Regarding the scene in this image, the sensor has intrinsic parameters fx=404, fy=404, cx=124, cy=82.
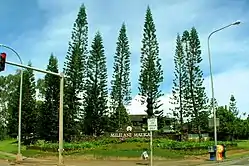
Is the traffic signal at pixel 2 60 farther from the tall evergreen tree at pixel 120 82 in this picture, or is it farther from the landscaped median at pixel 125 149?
the tall evergreen tree at pixel 120 82

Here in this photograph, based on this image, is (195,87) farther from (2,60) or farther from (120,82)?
(2,60)

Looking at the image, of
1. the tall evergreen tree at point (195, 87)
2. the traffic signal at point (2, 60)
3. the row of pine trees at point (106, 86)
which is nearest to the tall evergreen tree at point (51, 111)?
the row of pine trees at point (106, 86)

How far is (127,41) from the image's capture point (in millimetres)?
61469

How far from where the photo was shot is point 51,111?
2244 inches

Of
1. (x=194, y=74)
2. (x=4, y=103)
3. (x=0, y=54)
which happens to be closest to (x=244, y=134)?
(x=194, y=74)

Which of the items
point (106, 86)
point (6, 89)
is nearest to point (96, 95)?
point (106, 86)

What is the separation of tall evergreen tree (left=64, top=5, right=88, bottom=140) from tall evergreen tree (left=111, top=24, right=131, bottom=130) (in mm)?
5424

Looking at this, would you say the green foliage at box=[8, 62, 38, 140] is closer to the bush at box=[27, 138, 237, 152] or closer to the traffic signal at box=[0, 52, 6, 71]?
the bush at box=[27, 138, 237, 152]

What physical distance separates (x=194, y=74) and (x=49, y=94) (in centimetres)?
2190

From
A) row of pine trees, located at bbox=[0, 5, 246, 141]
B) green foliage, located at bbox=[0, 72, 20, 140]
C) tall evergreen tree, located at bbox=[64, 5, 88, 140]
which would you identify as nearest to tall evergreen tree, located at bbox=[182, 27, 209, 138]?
row of pine trees, located at bbox=[0, 5, 246, 141]

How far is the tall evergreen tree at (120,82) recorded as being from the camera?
2398 inches

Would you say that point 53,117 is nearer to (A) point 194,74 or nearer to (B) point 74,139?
(B) point 74,139

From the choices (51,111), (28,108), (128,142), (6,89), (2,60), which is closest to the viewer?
(2,60)

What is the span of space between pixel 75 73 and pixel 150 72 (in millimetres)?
10685
